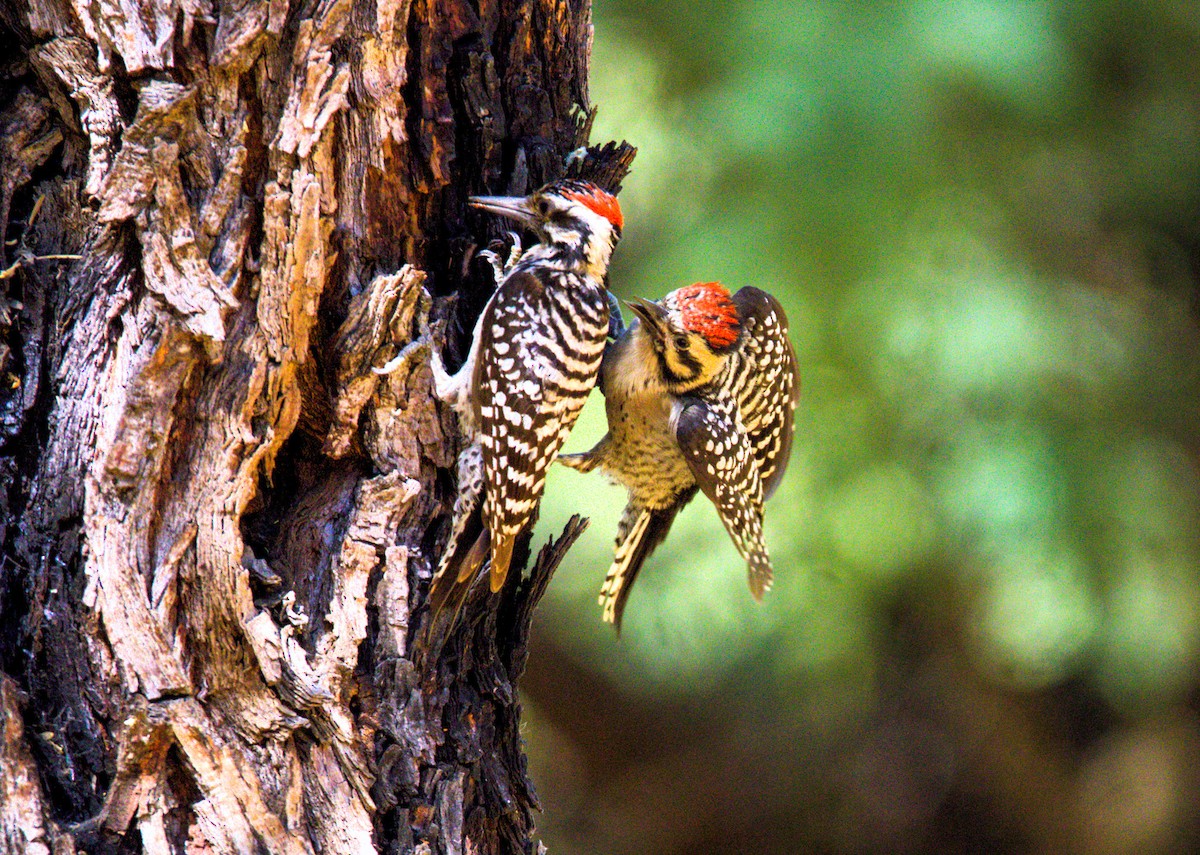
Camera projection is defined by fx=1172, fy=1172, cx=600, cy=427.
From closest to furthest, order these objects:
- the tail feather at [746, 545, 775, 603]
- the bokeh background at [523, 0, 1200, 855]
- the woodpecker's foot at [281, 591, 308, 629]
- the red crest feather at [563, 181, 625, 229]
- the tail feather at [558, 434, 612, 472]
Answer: the woodpecker's foot at [281, 591, 308, 629] → the red crest feather at [563, 181, 625, 229] → the tail feather at [746, 545, 775, 603] → the tail feather at [558, 434, 612, 472] → the bokeh background at [523, 0, 1200, 855]

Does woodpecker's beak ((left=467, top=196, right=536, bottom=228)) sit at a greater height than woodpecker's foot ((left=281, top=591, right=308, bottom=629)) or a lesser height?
greater

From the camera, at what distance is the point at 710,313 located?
10.9 feet

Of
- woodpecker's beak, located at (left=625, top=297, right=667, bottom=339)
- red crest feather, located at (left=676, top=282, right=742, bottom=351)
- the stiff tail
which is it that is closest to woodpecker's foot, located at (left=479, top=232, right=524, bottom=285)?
woodpecker's beak, located at (left=625, top=297, right=667, bottom=339)

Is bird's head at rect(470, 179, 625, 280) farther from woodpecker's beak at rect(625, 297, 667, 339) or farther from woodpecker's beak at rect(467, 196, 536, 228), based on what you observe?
woodpecker's beak at rect(625, 297, 667, 339)

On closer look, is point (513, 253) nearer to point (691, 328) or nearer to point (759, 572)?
point (691, 328)

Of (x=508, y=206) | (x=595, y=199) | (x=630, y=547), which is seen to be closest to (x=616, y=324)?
(x=630, y=547)

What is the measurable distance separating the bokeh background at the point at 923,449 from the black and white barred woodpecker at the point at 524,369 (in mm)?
1564

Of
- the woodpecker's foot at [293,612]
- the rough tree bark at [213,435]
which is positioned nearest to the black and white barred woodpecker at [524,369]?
the rough tree bark at [213,435]

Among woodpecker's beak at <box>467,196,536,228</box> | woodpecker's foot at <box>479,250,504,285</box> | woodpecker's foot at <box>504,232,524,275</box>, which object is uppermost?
woodpecker's beak at <box>467,196,536,228</box>

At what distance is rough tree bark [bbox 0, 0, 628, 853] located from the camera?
2080mm

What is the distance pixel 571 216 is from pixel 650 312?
19.6 inches

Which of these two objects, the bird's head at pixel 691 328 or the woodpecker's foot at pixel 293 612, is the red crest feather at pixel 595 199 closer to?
the bird's head at pixel 691 328

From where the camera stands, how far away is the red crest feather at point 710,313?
3.32 metres

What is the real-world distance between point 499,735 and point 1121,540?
126 inches
